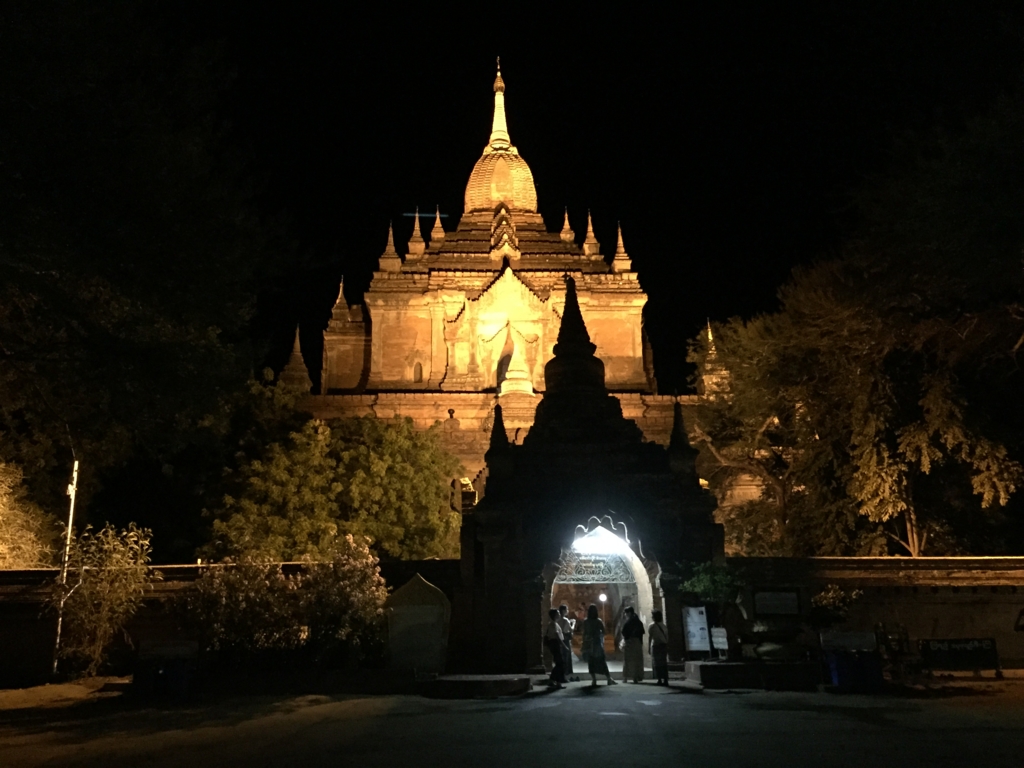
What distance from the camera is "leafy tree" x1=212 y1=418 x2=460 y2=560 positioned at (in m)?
25.6

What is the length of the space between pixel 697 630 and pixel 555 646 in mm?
2608

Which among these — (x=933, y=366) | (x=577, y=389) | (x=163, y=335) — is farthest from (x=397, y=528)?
(x=933, y=366)

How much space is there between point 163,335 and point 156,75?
13.2ft

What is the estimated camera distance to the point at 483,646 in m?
17.6

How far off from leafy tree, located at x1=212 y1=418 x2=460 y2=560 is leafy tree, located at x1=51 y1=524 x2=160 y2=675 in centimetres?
494

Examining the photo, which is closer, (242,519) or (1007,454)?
(1007,454)

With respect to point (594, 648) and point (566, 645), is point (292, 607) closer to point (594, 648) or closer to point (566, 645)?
point (566, 645)

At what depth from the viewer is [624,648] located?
1669 cm

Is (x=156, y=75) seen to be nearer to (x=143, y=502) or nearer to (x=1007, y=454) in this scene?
(x=143, y=502)

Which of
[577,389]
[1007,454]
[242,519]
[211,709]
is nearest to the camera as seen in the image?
[211,709]

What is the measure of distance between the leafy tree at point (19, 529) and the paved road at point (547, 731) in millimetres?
8296

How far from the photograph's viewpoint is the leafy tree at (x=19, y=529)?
72.4 ft

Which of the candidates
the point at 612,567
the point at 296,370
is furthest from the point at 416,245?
the point at 612,567

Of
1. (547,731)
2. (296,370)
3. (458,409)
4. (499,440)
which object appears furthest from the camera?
(296,370)
